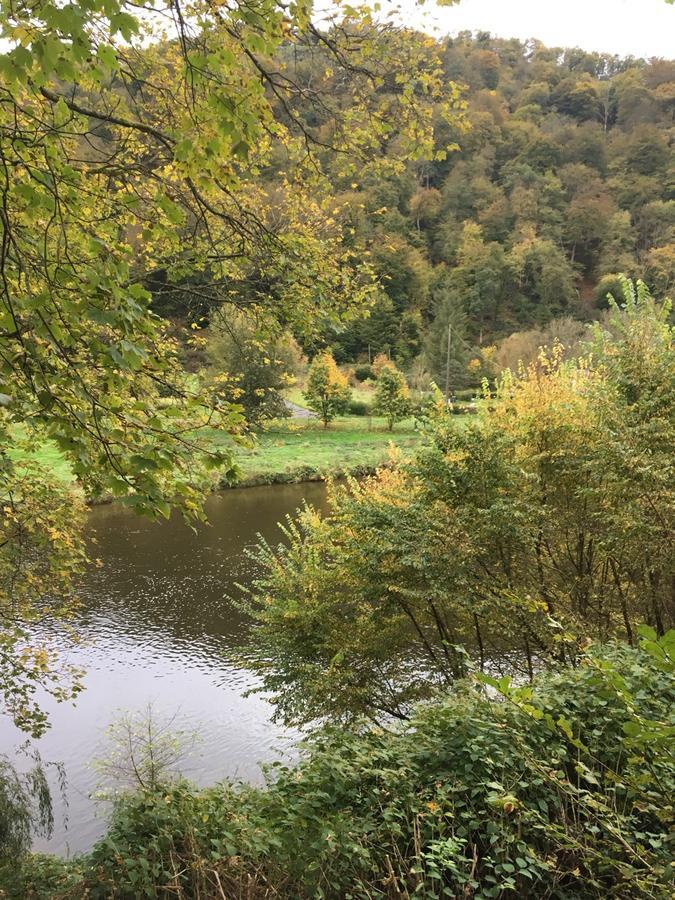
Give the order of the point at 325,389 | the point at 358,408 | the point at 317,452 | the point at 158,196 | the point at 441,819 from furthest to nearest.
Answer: the point at 358,408 → the point at 325,389 → the point at 317,452 → the point at 441,819 → the point at 158,196

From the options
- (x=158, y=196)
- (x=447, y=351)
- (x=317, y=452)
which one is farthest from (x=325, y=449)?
(x=158, y=196)

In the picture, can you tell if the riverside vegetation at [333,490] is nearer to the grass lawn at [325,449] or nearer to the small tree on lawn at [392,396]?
the grass lawn at [325,449]

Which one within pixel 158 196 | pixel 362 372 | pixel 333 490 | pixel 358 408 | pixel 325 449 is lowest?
pixel 325 449

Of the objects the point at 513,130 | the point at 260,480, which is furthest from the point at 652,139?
the point at 260,480

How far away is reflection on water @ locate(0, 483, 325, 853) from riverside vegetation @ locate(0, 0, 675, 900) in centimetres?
94

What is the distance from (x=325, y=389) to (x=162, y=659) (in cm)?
2876

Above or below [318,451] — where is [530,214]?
above

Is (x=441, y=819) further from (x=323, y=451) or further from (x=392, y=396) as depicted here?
(x=392, y=396)

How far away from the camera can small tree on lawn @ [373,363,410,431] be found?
40688 mm

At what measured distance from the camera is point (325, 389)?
39531mm

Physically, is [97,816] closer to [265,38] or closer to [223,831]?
[223,831]

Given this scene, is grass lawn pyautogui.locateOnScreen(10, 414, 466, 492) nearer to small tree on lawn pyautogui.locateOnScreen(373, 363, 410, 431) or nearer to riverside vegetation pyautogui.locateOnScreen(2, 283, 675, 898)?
small tree on lawn pyautogui.locateOnScreen(373, 363, 410, 431)

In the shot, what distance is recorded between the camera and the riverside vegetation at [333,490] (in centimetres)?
264

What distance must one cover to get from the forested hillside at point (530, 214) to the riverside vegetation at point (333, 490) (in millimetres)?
45355
